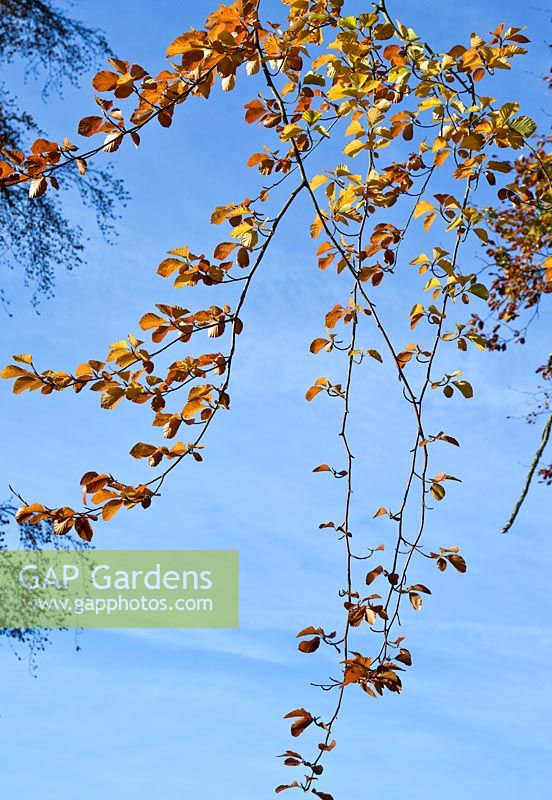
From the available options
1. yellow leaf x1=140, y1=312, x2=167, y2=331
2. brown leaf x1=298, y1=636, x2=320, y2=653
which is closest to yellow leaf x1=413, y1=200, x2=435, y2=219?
yellow leaf x1=140, y1=312, x2=167, y2=331

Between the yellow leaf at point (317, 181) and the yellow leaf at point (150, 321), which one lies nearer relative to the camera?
the yellow leaf at point (150, 321)

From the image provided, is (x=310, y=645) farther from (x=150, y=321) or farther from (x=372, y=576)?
(x=150, y=321)

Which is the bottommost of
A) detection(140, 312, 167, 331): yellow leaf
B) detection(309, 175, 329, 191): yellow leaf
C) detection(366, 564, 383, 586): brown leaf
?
detection(366, 564, 383, 586): brown leaf

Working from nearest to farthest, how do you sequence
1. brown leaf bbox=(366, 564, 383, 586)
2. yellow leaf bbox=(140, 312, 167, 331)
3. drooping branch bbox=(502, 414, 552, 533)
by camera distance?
yellow leaf bbox=(140, 312, 167, 331), brown leaf bbox=(366, 564, 383, 586), drooping branch bbox=(502, 414, 552, 533)

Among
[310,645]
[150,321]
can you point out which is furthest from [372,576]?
[150,321]

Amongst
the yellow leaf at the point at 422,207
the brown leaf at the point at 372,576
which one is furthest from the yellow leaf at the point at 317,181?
the brown leaf at the point at 372,576

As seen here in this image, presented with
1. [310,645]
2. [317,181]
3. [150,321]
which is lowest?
[310,645]

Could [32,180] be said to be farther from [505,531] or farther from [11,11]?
[11,11]

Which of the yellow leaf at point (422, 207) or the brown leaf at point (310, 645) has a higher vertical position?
the yellow leaf at point (422, 207)

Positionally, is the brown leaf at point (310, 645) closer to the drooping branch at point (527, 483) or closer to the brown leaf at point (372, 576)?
the brown leaf at point (372, 576)

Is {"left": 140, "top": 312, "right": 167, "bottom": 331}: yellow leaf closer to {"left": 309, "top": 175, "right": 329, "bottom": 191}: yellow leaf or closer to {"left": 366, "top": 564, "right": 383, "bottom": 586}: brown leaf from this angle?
{"left": 309, "top": 175, "right": 329, "bottom": 191}: yellow leaf

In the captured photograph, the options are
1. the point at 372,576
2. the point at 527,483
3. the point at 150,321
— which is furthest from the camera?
the point at 527,483

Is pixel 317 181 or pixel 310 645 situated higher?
pixel 317 181

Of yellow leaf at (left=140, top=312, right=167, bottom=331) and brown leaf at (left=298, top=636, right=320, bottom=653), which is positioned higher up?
yellow leaf at (left=140, top=312, right=167, bottom=331)
